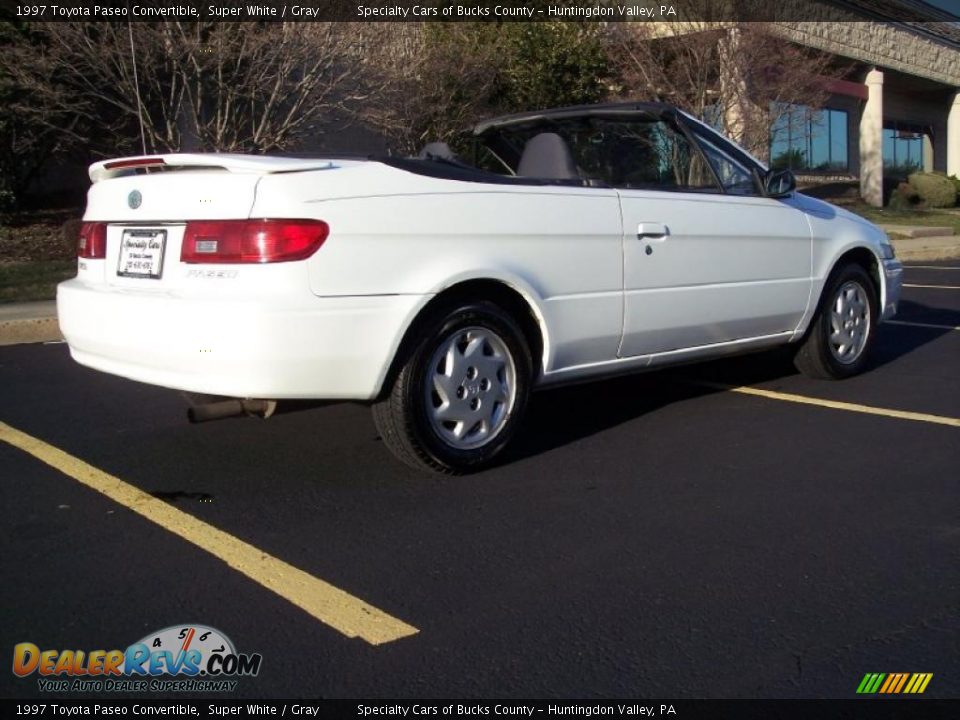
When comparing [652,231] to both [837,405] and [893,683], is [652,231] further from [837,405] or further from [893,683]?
[893,683]

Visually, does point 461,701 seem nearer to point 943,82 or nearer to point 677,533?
point 677,533

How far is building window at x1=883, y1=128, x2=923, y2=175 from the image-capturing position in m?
34.2

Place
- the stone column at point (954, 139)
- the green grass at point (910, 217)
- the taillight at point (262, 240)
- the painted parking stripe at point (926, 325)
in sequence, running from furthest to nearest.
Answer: the stone column at point (954, 139), the green grass at point (910, 217), the painted parking stripe at point (926, 325), the taillight at point (262, 240)

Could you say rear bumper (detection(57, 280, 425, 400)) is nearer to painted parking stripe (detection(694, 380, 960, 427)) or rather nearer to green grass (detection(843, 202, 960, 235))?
painted parking stripe (detection(694, 380, 960, 427))

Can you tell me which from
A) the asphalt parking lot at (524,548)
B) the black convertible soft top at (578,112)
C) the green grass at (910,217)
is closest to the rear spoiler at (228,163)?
the asphalt parking lot at (524,548)

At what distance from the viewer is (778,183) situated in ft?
20.8

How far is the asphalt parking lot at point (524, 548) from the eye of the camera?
3.13 m

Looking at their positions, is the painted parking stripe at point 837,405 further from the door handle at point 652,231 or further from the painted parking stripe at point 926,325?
the painted parking stripe at point 926,325

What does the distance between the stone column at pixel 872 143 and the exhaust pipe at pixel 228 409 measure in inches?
1063

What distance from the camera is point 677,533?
4168 mm

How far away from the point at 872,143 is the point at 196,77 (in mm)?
20529

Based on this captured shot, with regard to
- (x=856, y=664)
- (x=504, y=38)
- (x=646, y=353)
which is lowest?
(x=856, y=664)

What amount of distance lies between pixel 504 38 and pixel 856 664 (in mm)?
17118

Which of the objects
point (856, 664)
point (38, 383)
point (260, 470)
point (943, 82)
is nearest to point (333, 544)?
point (260, 470)
